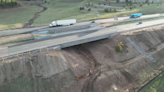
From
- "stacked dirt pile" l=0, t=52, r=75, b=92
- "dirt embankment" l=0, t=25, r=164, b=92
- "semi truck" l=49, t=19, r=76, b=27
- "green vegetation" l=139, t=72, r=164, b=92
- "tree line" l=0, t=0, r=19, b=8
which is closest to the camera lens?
"stacked dirt pile" l=0, t=52, r=75, b=92

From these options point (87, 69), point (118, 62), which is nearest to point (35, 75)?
point (87, 69)

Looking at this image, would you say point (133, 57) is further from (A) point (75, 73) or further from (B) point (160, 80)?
(A) point (75, 73)

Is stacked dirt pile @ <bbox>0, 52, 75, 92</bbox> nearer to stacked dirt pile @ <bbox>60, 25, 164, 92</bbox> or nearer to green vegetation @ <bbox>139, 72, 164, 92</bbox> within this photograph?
stacked dirt pile @ <bbox>60, 25, 164, 92</bbox>

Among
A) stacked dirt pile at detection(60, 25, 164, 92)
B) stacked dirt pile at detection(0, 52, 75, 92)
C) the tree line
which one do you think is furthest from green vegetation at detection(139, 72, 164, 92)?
the tree line

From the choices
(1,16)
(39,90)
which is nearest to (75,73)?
(39,90)

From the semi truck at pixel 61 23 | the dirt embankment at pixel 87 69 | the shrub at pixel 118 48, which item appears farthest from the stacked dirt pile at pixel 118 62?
the semi truck at pixel 61 23

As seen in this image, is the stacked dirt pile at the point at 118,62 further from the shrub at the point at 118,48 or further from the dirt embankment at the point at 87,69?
the shrub at the point at 118,48

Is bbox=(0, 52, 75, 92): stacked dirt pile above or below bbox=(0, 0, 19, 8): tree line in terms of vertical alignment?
below

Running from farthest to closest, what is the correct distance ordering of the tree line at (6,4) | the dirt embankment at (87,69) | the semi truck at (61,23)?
the tree line at (6,4)
the semi truck at (61,23)
the dirt embankment at (87,69)
